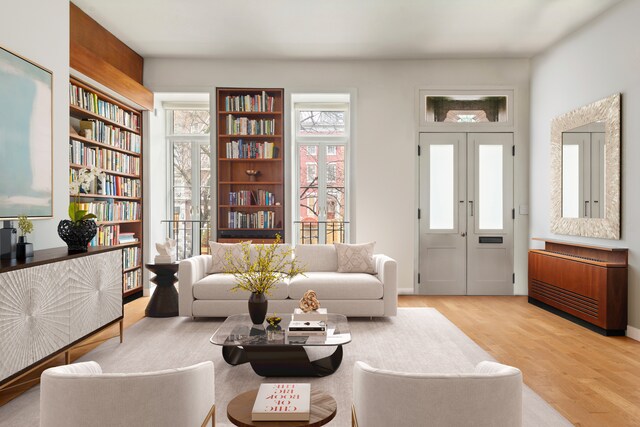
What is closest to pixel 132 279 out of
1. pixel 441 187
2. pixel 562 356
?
pixel 441 187

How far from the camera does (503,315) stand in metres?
5.21

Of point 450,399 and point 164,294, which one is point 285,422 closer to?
point 450,399

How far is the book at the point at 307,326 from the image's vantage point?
3.15 meters

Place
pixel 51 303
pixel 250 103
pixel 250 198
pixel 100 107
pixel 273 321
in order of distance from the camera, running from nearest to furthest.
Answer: pixel 51 303, pixel 273 321, pixel 100 107, pixel 250 103, pixel 250 198

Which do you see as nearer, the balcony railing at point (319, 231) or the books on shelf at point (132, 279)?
the books on shelf at point (132, 279)

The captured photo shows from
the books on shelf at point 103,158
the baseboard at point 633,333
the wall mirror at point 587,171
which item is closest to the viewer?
the baseboard at point 633,333

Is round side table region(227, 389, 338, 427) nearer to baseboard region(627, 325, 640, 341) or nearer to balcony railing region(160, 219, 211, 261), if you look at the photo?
baseboard region(627, 325, 640, 341)

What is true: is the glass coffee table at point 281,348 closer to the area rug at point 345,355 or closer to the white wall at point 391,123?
the area rug at point 345,355

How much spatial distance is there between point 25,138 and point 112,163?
2.12m

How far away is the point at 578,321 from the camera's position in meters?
4.81

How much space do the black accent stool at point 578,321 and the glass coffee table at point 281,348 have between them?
2850 millimetres

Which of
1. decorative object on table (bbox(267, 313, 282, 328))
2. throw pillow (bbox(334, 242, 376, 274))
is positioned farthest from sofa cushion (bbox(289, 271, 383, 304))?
decorative object on table (bbox(267, 313, 282, 328))

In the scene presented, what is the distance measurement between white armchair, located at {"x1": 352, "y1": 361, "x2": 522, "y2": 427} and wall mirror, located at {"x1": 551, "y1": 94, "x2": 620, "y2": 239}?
12.7 feet

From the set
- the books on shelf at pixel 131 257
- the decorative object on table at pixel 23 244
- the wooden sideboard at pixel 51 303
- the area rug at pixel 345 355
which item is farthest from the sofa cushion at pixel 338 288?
the books on shelf at pixel 131 257
